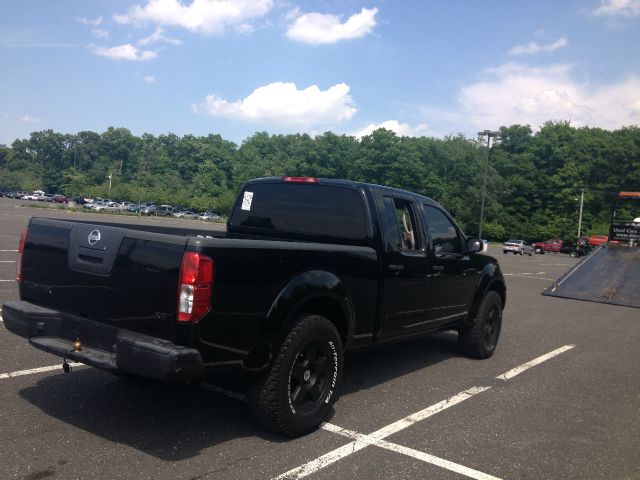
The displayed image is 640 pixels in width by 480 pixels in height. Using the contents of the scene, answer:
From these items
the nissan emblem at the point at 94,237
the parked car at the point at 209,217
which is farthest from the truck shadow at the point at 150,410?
the parked car at the point at 209,217

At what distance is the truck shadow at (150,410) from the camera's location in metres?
→ 3.68

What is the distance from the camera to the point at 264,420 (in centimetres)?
371

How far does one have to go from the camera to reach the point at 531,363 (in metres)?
6.58

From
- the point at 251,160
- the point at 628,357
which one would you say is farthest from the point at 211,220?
the point at 628,357

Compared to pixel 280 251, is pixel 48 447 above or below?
below

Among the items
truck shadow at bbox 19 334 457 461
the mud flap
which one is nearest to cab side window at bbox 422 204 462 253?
truck shadow at bbox 19 334 457 461

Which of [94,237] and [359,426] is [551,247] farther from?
[94,237]

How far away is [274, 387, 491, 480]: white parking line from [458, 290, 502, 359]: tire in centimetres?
115

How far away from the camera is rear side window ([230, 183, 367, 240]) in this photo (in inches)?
190

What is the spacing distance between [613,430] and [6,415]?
4.73m

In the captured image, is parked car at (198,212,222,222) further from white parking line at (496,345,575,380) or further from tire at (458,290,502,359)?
tire at (458,290,502,359)

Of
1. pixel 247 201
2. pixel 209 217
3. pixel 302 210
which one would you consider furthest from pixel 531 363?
pixel 209 217

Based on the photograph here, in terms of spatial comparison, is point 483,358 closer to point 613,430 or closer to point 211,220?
point 613,430

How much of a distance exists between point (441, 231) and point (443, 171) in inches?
3470
